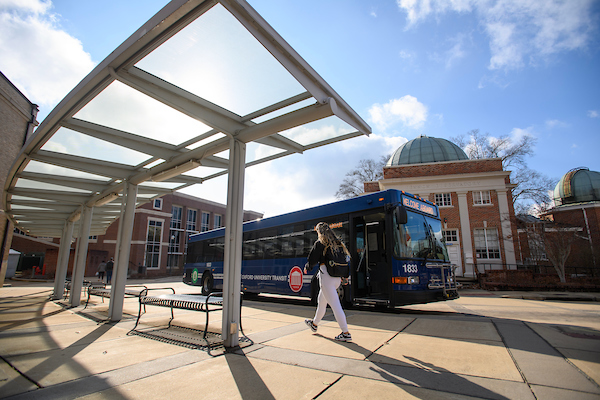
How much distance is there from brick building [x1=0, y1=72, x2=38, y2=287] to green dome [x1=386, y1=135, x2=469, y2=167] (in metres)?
28.3

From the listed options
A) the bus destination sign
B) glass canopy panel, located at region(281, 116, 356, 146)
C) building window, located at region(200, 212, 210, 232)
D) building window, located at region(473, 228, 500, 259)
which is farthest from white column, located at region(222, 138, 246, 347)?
building window, located at region(200, 212, 210, 232)

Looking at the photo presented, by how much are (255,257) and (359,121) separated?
26.3 feet

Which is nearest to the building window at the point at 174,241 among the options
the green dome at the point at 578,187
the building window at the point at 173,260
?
the building window at the point at 173,260

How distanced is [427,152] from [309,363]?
2848cm

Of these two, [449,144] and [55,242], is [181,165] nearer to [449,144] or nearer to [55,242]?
[449,144]

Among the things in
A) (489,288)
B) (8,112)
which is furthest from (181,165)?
(8,112)

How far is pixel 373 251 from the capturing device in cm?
834

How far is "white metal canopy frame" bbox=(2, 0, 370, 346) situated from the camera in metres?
3.14

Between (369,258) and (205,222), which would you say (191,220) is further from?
(369,258)

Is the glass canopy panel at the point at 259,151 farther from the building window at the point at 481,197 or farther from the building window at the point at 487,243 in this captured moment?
the building window at the point at 481,197

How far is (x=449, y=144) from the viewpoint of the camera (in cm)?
2944

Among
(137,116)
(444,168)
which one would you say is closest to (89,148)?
(137,116)

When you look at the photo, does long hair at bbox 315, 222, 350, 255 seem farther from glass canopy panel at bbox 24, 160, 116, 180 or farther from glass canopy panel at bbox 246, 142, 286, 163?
glass canopy panel at bbox 24, 160, 116, 180

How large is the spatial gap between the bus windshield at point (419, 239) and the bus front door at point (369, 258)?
1.80 feet
